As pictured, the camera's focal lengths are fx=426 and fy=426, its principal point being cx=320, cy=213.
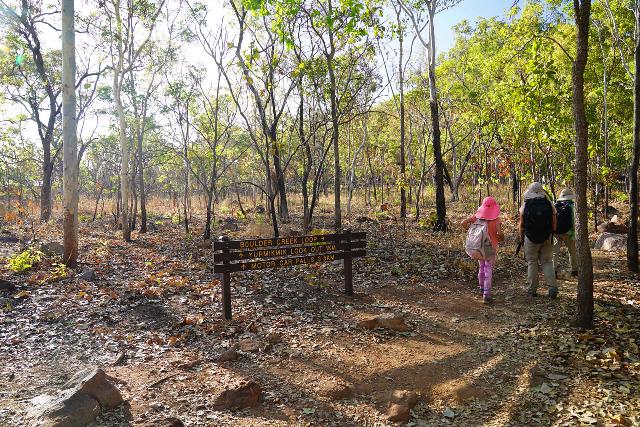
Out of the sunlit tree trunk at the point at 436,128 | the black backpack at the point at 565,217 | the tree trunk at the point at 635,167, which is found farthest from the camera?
the sunlit tree trunk at the point at 436,128

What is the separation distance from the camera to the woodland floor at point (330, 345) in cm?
448

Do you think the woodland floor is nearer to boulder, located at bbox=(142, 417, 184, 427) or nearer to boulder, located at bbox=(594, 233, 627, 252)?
boulder, located at bbox=(142, 417, 184, 427)

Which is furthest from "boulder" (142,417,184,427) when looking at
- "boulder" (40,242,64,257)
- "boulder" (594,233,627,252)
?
"boulder" (594,233,627,252)

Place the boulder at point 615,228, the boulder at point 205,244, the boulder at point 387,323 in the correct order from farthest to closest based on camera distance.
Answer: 1. the boulder at point 205,244
2. the boulder at point 615,228
3. the boulder at point 387,323

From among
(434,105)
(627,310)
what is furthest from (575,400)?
(434,105)

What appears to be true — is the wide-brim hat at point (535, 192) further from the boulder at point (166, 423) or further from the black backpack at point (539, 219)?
the boulder at point (166, 423)

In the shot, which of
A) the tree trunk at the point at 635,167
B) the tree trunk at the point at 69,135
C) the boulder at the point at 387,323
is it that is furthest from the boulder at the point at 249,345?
the tree trunk at the point at 635,167

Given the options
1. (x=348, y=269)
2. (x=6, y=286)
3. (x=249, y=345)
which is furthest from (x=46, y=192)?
(x=249, y=345)

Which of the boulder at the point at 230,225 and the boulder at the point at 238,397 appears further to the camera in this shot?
the boulder at the point at 230,225

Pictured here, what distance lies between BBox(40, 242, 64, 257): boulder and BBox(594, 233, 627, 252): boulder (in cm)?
1514

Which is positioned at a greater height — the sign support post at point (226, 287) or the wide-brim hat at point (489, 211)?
the wide-brim hat at point (489, 211)

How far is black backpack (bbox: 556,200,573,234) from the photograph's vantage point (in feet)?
27.1

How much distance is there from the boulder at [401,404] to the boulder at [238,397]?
1.46 metres

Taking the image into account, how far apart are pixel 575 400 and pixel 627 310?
3.15m
